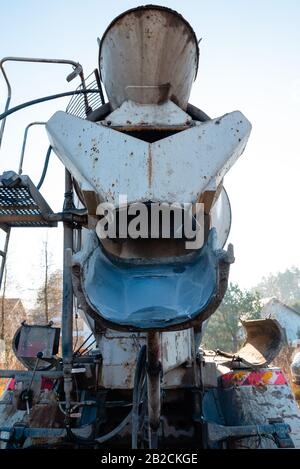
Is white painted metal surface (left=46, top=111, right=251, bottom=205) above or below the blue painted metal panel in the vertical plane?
above

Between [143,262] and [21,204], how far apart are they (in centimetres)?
178

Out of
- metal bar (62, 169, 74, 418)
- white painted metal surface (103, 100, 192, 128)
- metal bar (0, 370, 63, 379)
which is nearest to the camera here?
white painted metal surface (103, 100, 192, 128)

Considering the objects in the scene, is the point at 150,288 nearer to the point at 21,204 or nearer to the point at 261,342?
the point at 21,204

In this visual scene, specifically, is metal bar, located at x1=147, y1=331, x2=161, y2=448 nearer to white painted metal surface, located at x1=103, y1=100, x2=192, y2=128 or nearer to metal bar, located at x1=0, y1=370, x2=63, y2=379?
metal bar, located at x1=0, y1=370, x2=63, y2=379

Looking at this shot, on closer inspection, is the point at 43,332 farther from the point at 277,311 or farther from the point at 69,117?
the point at 277,311

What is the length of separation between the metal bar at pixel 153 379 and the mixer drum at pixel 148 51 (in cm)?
160

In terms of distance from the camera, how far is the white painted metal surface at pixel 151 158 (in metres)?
1.87

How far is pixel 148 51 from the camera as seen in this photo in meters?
2.45

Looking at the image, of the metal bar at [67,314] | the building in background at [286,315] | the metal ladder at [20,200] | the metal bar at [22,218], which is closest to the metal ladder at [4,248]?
the metal ladder at [20,200]

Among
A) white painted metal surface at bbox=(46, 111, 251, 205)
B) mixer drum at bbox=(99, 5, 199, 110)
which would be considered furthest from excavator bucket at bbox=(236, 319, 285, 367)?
mixer drum at bbox=(99, 5, 199, 110)

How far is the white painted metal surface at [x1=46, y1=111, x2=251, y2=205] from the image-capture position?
6.13 feet

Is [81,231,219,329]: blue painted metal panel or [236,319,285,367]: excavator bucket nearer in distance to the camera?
[81,231,219,329]: blue painted metal panel
